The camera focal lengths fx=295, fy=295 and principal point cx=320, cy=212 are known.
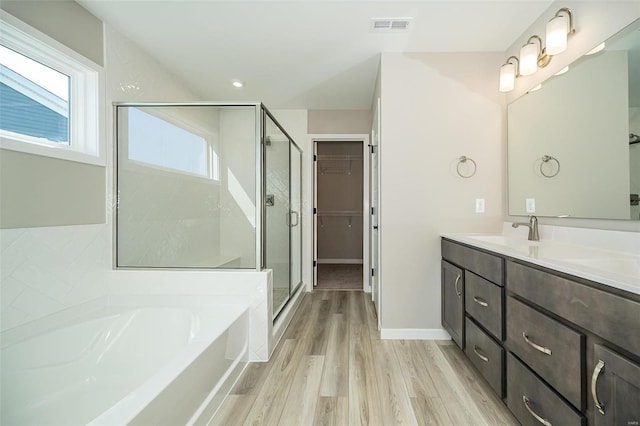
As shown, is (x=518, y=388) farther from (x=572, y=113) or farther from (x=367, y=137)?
(x=367, y=137)

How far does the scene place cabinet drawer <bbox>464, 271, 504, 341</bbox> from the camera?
154cm

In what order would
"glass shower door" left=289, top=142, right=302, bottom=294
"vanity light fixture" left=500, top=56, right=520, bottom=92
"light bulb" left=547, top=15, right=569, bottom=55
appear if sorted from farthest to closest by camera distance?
"glass shower door" left=289, top=142, right=302, bottom=294, "vanity light fixture" left=500, top=56, right=520, bottom=92, "light bulb" left=547, top=15, right=569, bottom=55

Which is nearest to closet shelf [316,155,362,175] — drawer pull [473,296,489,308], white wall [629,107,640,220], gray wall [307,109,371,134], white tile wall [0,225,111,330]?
gray wall [307,109,371,134]

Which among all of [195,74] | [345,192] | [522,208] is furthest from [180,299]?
[345,192]

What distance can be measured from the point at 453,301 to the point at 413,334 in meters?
0.50

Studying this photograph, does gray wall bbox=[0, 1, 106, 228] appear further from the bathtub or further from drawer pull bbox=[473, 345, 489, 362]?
drawer pull bbox=[473, 345, 489, 362]

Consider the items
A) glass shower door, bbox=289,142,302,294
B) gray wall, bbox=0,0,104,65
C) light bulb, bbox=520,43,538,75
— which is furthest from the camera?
glass shower door, bbox=289,142,302,294

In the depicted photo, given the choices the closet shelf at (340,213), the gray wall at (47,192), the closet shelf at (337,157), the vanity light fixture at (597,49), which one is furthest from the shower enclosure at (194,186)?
the closet shelf at (340,213)

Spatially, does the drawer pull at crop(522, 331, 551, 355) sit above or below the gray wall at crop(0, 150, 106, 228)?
below

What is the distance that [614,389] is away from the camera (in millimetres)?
873

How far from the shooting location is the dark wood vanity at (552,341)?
86 centimetres

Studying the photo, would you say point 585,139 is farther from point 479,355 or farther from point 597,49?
point 479,355

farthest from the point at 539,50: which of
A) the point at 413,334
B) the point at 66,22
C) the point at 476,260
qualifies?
the point at 66,22

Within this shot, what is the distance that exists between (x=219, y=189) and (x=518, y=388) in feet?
7.24
